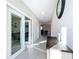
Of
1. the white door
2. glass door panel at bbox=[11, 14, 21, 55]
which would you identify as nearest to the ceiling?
the white door

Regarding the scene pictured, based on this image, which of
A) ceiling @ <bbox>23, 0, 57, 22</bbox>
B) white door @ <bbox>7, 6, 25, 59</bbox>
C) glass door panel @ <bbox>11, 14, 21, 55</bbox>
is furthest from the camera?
ceiling @ <bbox>23, 0, 57, 22</bbox>

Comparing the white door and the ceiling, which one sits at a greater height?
the ceiling

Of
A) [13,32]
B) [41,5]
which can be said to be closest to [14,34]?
[13,32]

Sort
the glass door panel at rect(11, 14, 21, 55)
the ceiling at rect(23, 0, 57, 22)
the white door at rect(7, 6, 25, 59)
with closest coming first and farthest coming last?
the white door at rect(7, 6, 25, 59), the glass door panel at rect(11, 14, 21, 55), the ceiling at rect(23, 0, 57, 22)

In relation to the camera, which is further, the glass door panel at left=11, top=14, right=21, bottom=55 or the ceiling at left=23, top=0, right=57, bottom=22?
the ceiling at left=23, top=0, right=57, bottom=22

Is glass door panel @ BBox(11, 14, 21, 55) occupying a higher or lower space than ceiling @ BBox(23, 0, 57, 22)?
lower

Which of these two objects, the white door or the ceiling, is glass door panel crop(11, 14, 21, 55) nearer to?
the white door

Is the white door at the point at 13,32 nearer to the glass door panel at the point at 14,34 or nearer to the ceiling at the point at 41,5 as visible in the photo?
the glass door panel at the point at 14,34

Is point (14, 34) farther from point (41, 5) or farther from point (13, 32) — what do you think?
point (41, 5)

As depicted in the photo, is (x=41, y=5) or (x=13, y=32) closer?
(x=13, y=32)

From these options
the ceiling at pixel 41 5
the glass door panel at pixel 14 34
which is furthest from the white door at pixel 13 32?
the ceiling at pixel 41 5

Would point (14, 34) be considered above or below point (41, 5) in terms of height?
below

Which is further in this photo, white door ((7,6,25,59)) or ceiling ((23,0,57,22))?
ceiling ((23,0,57,22))

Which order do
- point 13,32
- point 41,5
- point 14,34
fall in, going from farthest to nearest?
point 41,5
point 14,34
point 13,32
